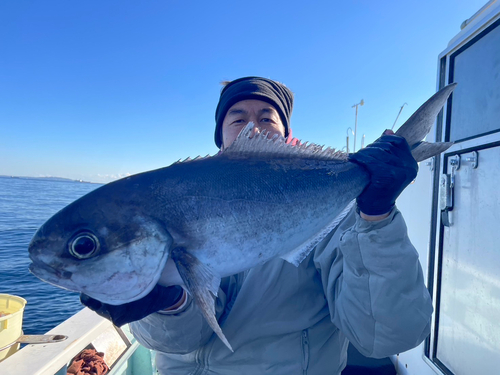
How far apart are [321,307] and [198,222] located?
4.72 ft

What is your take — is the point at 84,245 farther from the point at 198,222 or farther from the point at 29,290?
the point at 29,290

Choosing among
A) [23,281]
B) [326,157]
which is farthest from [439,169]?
[23,281]

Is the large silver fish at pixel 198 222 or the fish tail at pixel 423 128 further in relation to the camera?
the fish tail at pixel 423 128

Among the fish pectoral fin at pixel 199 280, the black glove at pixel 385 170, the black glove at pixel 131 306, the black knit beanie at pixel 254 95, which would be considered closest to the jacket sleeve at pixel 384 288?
the black glove at pixel 385 170

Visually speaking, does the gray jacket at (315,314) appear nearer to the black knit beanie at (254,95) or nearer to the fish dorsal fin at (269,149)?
the fish dorsal fin at (269,149)

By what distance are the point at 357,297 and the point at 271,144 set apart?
1227 mm

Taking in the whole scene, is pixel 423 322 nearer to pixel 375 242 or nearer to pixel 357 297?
pixel 357 297

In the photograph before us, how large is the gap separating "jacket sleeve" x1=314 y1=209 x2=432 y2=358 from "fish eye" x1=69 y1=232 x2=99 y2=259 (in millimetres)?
1568

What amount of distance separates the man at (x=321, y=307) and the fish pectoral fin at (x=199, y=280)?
0.36 meters

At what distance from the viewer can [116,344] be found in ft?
15.1

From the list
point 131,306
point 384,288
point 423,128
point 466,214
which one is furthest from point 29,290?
point 423,128

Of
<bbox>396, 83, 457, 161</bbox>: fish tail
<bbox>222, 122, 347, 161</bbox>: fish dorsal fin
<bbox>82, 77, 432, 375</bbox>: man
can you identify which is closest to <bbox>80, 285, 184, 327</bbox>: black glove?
<bbox>82, 77, 432, 375</bbox>: man

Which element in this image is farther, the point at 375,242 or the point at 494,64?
the point at 494,64

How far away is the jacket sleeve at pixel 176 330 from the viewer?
215cm
